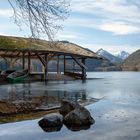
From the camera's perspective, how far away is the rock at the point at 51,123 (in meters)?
14.7

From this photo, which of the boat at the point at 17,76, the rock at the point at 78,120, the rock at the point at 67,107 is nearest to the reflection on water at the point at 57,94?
the rock at the point at 67,107

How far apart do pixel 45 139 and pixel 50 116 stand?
2486 mm

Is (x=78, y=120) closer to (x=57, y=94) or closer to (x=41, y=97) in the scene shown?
(x=41, y=97)

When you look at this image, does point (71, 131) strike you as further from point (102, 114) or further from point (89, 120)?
point (102, 114)

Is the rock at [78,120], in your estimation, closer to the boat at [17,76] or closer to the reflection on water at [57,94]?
the reflection on water at [57,94]

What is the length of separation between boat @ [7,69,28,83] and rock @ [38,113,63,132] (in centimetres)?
3383

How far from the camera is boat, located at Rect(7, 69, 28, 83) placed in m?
49.0

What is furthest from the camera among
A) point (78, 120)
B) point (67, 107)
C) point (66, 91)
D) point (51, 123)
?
point (66, 91)

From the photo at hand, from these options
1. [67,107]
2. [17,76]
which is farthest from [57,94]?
[17,76]

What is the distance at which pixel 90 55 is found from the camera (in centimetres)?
6669

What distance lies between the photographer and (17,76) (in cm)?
5069

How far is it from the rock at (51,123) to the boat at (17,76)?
33.8m

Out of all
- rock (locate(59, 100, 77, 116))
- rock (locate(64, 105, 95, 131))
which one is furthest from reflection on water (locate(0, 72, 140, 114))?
rock (locate(64, 105, 95, 131))

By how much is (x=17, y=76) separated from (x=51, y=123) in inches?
1426
